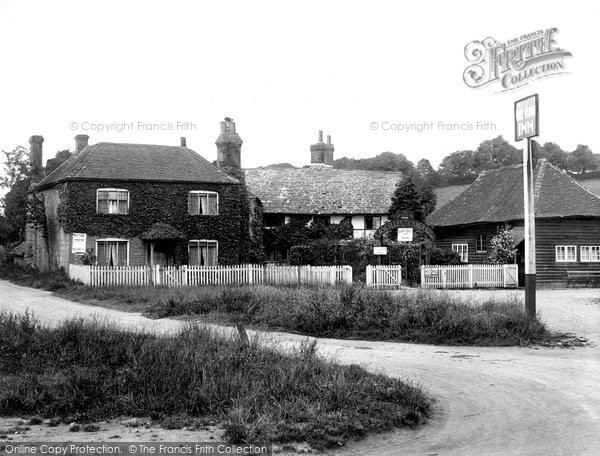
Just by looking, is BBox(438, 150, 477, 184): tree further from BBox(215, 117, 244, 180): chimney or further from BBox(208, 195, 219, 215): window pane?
BBox(208, 195, 219, 215): window pane

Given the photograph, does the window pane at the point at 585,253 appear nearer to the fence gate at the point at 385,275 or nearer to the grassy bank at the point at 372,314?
the fence gate at the point at 385,275

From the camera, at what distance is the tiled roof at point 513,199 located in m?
38.3

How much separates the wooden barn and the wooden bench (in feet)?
0.75

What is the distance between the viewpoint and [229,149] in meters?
41.6

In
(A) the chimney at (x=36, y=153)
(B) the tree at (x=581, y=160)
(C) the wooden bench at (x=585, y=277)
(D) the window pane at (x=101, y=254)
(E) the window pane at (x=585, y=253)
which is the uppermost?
(B) the tree at (x=581, y=160)

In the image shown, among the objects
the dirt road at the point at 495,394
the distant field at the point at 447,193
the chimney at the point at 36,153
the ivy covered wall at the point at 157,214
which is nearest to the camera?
the dirt road at the point at 495,394

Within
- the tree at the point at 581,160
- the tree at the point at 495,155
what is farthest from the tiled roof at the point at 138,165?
the tree at the point at 581,160

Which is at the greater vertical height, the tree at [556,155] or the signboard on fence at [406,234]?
the tree at [556,155]

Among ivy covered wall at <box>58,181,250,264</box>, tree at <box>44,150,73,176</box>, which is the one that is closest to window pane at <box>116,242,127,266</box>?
ivy covered wall at <box>58,181,250,264</box>

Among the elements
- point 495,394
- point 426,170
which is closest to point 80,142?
point 495,394

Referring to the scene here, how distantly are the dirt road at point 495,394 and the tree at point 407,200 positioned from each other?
2825 cm

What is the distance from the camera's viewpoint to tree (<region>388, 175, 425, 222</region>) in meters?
46.7

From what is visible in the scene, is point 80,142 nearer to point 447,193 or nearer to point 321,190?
point 321,190

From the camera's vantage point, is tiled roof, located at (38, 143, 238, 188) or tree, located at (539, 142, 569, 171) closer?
tiled roof, located at (38, 143, 238, 188)
